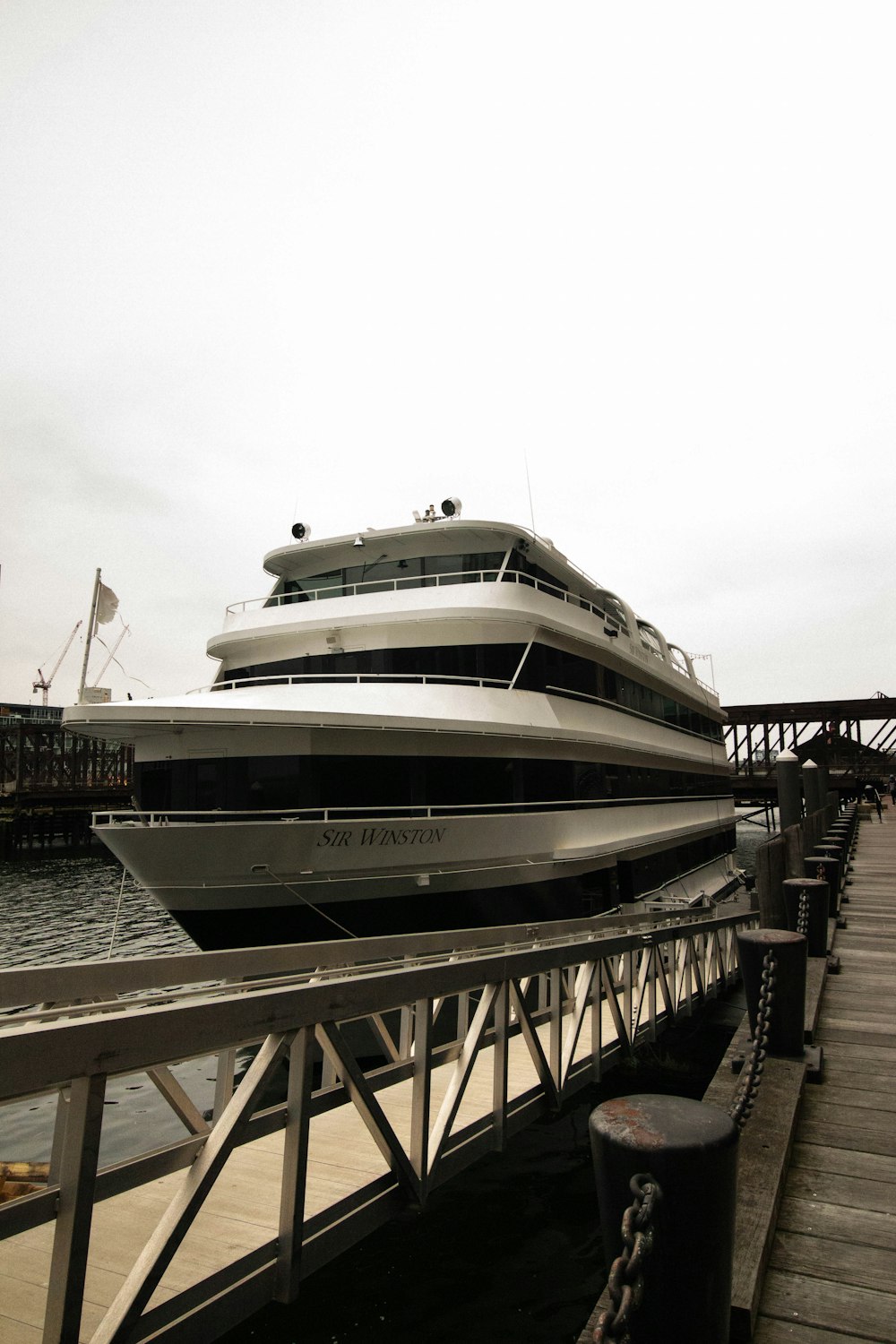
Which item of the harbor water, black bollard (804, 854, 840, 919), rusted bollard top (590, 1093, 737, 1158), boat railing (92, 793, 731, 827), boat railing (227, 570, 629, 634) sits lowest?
the harbor water

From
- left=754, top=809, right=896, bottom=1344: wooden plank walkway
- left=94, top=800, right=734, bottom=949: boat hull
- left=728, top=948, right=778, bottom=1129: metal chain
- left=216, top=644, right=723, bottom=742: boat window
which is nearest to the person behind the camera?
left=754, top=809, right=896, bottom=1344: wooden plank walkway

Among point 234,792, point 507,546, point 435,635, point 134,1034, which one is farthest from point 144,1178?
point 507,546

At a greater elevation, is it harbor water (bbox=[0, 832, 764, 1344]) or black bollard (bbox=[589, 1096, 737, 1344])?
black bollard (bbox=[589, 1096, 737, 1344])

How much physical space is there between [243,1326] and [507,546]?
12.3m

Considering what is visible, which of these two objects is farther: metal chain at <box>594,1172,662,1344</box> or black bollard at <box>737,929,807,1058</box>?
black bollard at <box>737,929,807,1058</box>

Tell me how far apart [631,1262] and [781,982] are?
371 centimetres

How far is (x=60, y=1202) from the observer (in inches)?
96.3

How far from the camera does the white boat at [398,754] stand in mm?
10719

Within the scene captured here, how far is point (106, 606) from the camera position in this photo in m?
18.1

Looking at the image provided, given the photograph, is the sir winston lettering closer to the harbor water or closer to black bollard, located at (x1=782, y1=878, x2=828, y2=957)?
the harbor water

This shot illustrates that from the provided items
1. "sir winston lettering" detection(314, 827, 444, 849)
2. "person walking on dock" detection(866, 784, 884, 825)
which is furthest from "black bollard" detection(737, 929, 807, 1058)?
"person walking on dock" detection(866, 784, 884, 825)

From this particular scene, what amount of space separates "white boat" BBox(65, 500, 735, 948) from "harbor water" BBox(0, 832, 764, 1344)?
9.34ft

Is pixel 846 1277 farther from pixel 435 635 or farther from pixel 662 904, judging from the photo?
pixel 662 904

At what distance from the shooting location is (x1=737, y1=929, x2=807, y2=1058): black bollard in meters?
5.37
